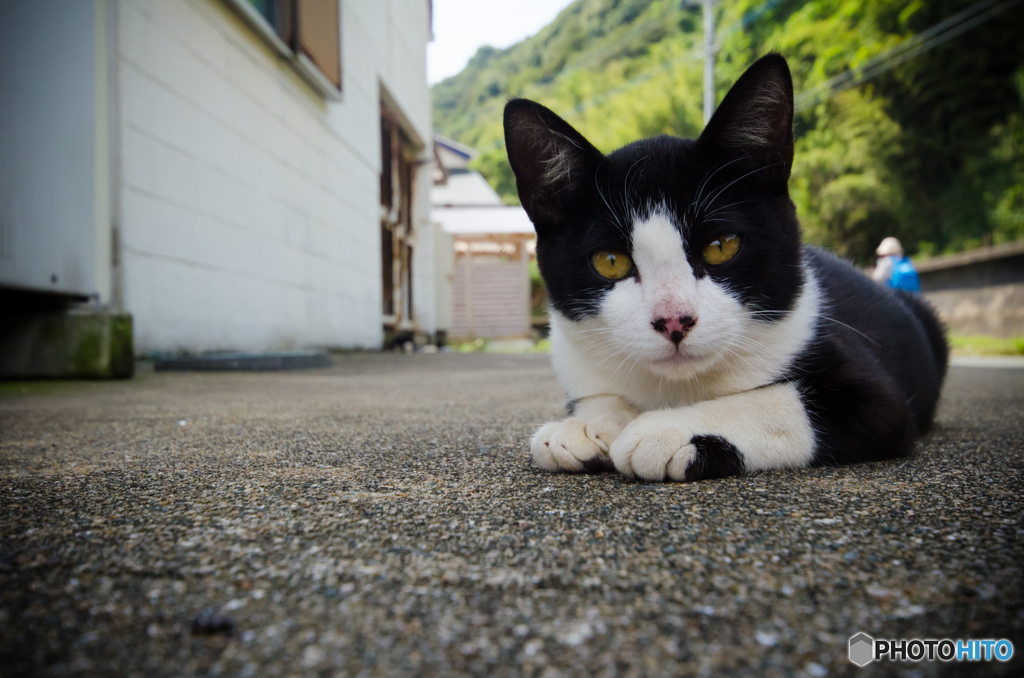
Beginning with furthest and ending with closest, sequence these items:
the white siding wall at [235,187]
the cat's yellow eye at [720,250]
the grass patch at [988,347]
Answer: the grass patch at [988,347]
the white siding wall at [235,187]
the cat's yellow eye at [720,250]

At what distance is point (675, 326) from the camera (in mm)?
1015

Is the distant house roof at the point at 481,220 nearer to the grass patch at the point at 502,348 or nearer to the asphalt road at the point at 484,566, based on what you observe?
the grass patch at the point at 502,348

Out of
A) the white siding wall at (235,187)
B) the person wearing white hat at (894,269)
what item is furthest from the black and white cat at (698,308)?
the person wearing white hat at (894,269)

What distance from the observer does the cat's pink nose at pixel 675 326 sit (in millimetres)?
1013

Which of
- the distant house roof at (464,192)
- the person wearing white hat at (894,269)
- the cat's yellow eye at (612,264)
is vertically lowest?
the cat's yellow eye at (612,264)

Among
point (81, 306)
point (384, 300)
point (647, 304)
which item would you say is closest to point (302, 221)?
point (81, 306)

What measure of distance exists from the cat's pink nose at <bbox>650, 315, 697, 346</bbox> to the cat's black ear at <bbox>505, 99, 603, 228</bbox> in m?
0.36

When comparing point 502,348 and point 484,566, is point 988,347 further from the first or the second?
point 484,566

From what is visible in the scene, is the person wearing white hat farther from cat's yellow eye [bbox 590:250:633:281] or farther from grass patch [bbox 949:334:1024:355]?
cat's yellow eye [bbox 590:250:633:281]

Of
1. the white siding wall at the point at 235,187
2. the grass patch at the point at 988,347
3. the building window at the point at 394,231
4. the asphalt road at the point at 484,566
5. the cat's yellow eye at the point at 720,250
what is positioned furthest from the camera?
the building window at the point at 394,231

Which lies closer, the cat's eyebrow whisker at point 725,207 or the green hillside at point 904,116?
the cat's eyebrow whisker at point 725,207

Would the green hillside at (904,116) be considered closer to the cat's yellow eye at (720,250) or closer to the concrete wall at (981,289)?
the concrete wall at (981,289)

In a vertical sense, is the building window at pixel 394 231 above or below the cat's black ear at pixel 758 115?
above

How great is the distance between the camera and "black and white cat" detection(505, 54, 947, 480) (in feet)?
3.41
